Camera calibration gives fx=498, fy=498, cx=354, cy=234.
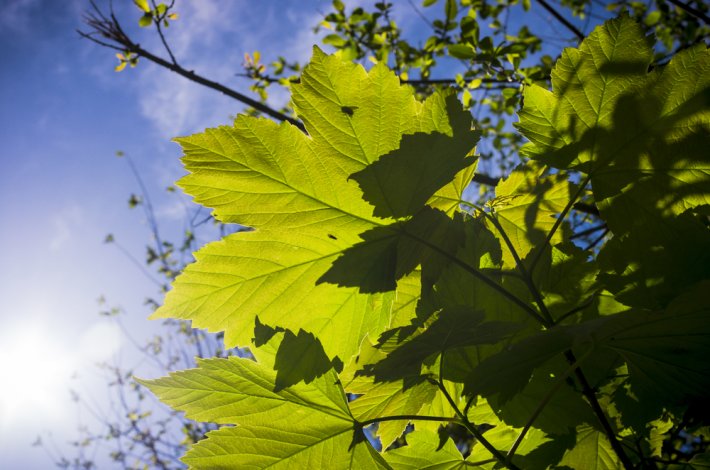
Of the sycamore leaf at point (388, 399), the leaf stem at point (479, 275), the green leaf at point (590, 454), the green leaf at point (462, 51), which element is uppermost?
the green leaf at point (462, 51)

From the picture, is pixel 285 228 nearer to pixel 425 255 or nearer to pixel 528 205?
pixel 425 255

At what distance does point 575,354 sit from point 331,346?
44 cm

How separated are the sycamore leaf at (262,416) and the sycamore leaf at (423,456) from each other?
7 centimetres

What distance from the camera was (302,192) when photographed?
90 cm

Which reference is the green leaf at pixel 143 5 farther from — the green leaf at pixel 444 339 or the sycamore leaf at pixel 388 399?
the green leaf at pixel 444 339

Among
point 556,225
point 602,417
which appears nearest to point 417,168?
point 556,225

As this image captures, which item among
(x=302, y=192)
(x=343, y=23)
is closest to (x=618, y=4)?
(x=343, y=23)

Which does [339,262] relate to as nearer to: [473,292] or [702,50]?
[473,292]

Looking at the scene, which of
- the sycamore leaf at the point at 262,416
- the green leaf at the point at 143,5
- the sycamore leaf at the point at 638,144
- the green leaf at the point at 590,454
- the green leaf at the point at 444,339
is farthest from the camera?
the green leaf at the point at 143,5

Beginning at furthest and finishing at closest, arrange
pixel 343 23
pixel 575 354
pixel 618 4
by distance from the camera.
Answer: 1. pixel 618 4
2. pixel 343 23
3. pixel 575 354

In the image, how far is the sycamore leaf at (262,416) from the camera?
2.95 feet

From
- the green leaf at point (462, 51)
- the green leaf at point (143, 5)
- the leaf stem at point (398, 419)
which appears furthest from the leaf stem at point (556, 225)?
the green leaf at point (143, 5)

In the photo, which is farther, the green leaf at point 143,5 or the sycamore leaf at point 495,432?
the green leaf at point 143,5

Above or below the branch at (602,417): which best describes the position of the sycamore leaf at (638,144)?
above
